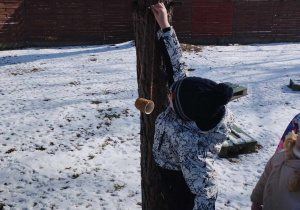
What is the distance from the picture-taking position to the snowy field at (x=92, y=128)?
351 cm

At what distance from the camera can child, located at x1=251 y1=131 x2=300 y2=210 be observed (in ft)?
5.29

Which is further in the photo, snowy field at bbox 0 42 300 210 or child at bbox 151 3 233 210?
snowy field at bbox 0 42 300 210

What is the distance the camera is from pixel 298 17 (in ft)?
55.8

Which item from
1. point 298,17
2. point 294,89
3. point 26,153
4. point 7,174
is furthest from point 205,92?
point 298,17

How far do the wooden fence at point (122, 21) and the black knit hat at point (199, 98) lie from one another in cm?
1371

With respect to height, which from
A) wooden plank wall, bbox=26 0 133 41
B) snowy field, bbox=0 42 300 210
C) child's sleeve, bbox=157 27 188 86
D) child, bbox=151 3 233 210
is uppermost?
wooden plank wall, bbox=26 0 133 41

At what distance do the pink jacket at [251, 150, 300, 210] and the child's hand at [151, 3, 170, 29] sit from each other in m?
1.22

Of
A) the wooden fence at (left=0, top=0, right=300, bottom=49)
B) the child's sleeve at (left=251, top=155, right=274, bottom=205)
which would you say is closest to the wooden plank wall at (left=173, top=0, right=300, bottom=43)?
the wooden fence at (left=0, top=0, right=300, bottom=49)

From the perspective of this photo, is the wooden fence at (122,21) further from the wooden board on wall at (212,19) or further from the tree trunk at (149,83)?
the tree trunk at (149,83)

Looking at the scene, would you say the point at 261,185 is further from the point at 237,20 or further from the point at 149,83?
the point at 237,20

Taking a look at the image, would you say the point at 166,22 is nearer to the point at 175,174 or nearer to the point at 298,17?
the point at 175,174

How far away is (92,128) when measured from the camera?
17.3 ft

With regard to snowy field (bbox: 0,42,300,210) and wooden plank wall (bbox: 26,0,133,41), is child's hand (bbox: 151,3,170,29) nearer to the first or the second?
snowy field (bbox: 0,42,300,210)

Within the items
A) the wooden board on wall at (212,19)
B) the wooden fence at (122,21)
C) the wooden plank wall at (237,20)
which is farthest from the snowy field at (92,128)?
the wooden board on wall at (212,19)
